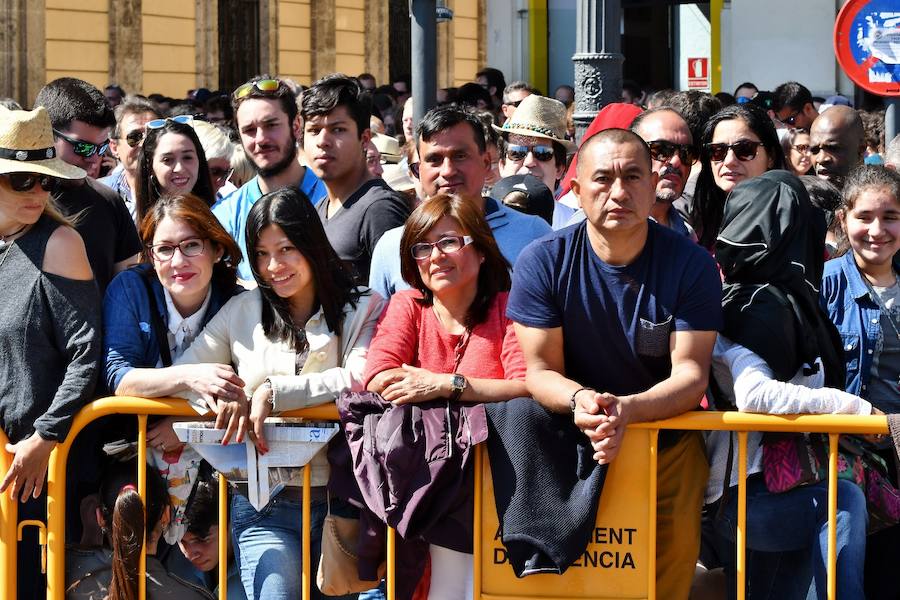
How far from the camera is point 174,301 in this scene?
4.82 m

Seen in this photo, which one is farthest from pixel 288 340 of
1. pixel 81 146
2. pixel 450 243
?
pixel 81 146

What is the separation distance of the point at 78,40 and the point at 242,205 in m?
14.1

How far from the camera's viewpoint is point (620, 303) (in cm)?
426

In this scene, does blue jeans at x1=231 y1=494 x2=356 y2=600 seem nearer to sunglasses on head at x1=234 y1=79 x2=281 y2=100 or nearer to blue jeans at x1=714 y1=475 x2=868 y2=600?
blue jeans at x1=714 y1=475 x2=868 y2=600

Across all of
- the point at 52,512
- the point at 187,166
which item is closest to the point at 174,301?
the point at 52,512

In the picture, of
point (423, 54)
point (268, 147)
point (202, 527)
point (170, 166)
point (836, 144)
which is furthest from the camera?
point (423, 54)

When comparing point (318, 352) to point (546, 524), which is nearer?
point (546, 524)

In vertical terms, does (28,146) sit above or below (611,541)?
above

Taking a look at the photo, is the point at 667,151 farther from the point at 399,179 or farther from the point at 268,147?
the point at 399,179

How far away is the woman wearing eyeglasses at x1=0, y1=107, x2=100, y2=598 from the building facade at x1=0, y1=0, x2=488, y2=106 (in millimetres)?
14509

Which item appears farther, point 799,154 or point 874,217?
point 799,154

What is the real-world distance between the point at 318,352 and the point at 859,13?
397 cm

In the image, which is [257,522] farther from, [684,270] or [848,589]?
[848,589]

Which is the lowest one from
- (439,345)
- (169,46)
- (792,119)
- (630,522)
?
(630,522)
